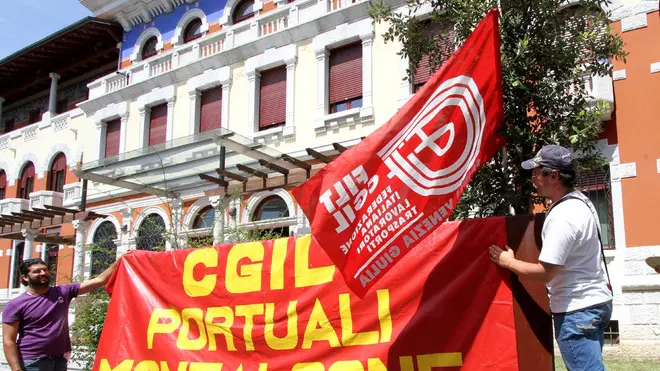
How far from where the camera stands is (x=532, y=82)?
209 inches

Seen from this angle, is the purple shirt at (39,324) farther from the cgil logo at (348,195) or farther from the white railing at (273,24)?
the white railing at (273,24)

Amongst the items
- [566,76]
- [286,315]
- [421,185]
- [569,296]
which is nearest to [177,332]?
[286,315]

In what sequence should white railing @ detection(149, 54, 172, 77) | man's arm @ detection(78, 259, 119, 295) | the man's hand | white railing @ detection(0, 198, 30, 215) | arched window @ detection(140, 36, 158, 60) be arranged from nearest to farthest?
the man's hand
man's arm @ detection(78, 259, 119, 295)
white railing @ detection(149, 54, 172, 77)
arched window @ detection(140, 36, 158, 60)
white railing @ detection(0, 198, 30, 215)

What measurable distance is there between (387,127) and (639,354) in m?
8.15

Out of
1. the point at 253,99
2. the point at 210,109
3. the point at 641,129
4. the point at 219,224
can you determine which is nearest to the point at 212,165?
the point at 219,224

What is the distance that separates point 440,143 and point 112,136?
18.6m

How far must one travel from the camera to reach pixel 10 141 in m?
26.1

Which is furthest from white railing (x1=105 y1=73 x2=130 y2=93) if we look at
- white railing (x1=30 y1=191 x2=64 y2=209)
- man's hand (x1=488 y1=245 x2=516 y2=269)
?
man's hand (x1=488 y1=245 x2=516 y2=269)

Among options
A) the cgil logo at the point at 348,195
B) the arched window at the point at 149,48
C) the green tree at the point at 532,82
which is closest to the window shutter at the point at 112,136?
the arched window at the point at 149,48

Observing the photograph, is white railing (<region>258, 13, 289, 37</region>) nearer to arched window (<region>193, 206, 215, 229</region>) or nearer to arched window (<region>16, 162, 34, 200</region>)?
arched window (<region>193, 206, 215, 229</region>)

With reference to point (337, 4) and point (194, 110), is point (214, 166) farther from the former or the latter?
point (337, 4)

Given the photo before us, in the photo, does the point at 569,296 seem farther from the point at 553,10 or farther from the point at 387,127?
the point at 553,10

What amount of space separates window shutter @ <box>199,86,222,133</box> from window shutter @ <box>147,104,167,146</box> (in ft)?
5.15

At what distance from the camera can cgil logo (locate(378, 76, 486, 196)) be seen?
162 inches
